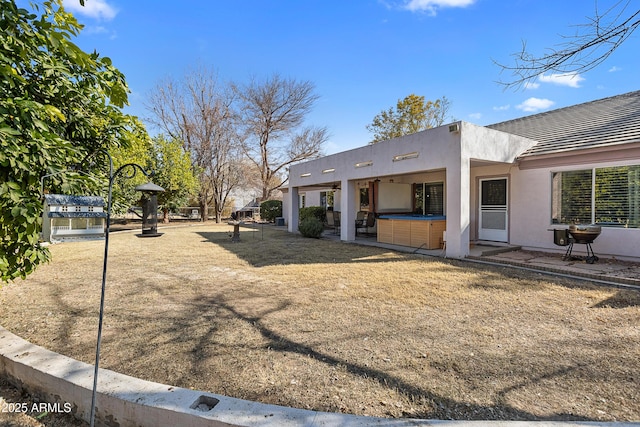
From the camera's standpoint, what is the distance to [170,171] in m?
20.3

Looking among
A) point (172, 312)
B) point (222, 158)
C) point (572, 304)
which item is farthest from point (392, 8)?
point (222, 158)

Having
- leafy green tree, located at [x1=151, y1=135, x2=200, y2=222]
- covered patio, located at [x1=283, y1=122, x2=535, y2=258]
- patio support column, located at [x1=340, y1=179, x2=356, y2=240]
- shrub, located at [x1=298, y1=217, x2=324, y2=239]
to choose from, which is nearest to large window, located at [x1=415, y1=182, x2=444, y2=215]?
covered patio, located at [x1=283, y1=122, x2=535, y2=258]

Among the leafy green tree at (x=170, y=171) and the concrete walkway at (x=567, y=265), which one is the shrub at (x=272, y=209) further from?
the concrete walkway at (x=567, y=265)

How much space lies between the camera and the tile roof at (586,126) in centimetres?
803

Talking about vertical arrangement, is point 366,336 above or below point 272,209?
below

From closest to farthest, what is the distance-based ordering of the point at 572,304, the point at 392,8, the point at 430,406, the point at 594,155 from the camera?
the point at 430,406, the point at 572,304, the point at 594,155, the point at 392,8

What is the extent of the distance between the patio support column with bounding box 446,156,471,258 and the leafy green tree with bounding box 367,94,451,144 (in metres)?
21.6

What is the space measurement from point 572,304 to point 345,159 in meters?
8.85

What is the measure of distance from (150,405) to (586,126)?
12.5 metres

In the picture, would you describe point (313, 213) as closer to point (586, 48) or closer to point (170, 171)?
point (170, 171)

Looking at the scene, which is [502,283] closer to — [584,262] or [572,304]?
[572,304]

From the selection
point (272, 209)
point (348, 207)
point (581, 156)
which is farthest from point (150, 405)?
point (272, 209)

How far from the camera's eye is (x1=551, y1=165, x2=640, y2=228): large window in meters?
7.46

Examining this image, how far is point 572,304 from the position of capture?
475 cm
